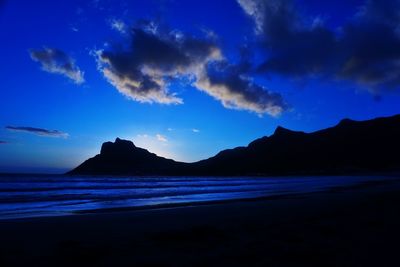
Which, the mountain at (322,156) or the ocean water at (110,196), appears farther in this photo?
the mountain at (322,156)

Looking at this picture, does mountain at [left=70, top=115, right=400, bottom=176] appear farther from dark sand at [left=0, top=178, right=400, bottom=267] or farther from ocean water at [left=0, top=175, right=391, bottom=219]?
dark sand at [left=0, top=178, right=400, bottom=267]

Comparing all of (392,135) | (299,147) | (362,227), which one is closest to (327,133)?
(299,147)

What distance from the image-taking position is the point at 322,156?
160250 millimetres

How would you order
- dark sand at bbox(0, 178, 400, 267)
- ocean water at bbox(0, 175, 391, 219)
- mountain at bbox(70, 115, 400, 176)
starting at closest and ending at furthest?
dark sand at bbox(0, 178, 400, 267), ocean water at bbox(0, 175, 391, 219), mountain at bbox(70, 115, 400, 176)

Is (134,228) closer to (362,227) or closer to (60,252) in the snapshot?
(60,252)

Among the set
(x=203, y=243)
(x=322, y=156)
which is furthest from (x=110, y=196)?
(x=322, y=156)

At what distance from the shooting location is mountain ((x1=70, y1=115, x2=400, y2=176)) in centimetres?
14050

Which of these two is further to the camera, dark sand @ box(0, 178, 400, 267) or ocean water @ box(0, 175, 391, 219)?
ocean water @ box(0, 175, 391, 219)

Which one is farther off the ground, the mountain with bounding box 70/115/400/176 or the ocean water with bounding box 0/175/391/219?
the mountain with bounding box 70/115/400/176

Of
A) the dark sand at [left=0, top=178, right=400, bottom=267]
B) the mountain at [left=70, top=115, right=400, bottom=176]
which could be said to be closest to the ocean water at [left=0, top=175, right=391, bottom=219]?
the dark sand at [left=0, top=178, right=400, bottom=267]

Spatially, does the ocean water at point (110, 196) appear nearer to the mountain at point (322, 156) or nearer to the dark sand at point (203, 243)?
the dark sand at point (203, 243)

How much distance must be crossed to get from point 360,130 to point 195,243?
600ft

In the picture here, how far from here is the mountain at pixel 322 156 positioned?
140m

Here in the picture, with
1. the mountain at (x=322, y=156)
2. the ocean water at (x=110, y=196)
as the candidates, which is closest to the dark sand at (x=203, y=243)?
the ocean water at (x=110, y=196)
